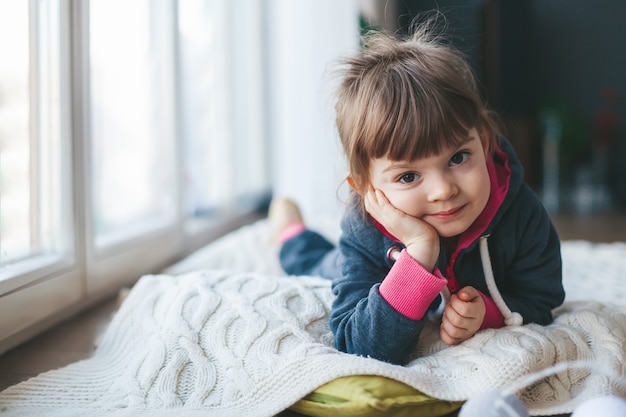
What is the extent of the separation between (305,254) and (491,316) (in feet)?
2.04

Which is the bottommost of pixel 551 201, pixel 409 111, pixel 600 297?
pixel 551 201

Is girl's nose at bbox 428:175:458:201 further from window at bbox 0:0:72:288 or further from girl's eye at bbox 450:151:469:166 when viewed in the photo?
window at bbox 0:0:72:288

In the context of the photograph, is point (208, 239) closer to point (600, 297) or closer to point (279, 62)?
point (279, 62)

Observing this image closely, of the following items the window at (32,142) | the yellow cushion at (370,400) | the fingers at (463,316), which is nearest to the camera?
the yellow cushion at (370,400)

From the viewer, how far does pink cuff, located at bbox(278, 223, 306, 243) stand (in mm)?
1649

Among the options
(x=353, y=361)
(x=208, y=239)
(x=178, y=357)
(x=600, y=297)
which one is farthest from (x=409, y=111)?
(x=208, y=239)

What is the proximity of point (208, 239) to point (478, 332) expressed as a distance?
1.60 metres

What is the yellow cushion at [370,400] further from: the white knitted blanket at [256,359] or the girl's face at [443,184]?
the girl's face at [443,184]

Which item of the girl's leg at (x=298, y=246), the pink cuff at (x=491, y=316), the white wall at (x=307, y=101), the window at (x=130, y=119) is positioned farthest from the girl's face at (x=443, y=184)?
the white wall at (x=307, y=101)

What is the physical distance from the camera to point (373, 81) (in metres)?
0.94

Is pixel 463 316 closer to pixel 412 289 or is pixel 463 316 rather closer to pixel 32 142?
pixel 412 289

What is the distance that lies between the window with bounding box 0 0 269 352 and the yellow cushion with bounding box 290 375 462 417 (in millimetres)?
593

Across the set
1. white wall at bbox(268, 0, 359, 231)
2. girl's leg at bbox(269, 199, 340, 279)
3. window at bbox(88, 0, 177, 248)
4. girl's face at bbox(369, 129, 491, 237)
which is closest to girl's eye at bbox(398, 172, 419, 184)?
girl's face at bbox(369, 129, 491, 237)

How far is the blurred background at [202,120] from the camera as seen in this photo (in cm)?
130
